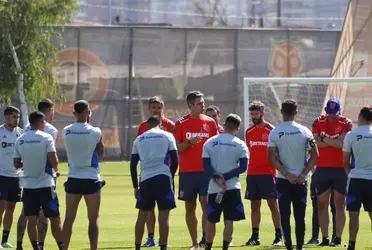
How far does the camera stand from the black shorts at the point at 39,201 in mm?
15258

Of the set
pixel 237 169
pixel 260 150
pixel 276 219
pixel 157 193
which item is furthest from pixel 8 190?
pixel 237 169

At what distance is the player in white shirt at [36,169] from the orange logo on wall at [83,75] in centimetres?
3527

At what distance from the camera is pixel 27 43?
41344mm

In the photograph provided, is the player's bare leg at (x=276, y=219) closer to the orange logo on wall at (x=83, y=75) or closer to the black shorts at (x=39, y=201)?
the black shorts at (x=39, y=201)

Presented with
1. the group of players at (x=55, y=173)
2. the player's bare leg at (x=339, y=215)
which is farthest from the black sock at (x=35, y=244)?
the player's bare leg at (x=339, y=215)

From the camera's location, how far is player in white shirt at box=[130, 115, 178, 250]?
15.1 metres

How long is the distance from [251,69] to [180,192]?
3680 cm

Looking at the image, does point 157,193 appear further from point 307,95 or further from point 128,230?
point 307,95

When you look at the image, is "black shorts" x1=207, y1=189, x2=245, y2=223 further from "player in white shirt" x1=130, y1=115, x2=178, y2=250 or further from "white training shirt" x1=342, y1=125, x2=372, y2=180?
A: "white training shirt" x1=342, y1=125, x2=372, y2=180

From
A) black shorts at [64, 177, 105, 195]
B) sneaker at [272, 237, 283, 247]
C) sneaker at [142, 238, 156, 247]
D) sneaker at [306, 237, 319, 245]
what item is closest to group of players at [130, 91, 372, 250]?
black shorts at [64, 177, 105, 195]

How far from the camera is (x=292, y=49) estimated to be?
177 ft

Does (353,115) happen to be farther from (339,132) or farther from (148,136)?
(148,136)

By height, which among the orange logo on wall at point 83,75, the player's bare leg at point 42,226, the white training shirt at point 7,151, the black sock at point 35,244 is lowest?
the black sock at point 35,244

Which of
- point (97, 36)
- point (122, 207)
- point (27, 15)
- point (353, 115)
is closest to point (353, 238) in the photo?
point (122, 207)
